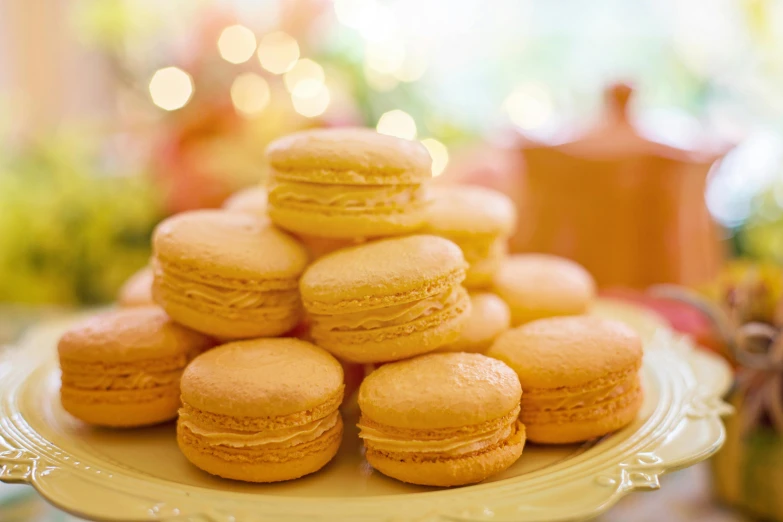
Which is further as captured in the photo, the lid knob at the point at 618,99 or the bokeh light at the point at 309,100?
the bokeh light at the point at 309,100

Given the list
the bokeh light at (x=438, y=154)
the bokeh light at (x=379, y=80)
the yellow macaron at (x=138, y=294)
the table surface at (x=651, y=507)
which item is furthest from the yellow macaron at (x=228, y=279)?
the bokeh light at (x=379, y=80)

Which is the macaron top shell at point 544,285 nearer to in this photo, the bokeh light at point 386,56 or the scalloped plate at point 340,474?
the scalloped plate at point 340,474

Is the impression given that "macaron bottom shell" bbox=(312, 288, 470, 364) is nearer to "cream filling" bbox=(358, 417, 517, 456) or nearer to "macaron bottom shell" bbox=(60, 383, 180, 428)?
"cream filling" bbox=(358, 417, 517, 456)

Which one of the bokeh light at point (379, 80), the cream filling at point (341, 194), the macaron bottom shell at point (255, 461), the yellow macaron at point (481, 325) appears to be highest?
the bokeh light at point (379, 80)

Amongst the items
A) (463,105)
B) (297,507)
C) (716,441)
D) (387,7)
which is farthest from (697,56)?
(297,507)

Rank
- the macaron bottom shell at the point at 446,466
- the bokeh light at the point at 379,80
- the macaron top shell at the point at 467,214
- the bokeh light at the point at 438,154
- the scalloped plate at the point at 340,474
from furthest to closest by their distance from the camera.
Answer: the bokeh light at the point at 379,80 < the bokeh light at the point at 438,154 < the macaron top shell at the point at 467,214 < the macaron bottom shell at the point at 446,466 < the scalloped plate at the point at 340,474

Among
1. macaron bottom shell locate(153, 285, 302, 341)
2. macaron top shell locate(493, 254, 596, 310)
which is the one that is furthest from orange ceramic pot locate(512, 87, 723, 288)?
macaron bottom shell locate(153, 285, 302, 341)

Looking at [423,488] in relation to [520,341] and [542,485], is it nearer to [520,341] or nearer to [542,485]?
[542,485]
